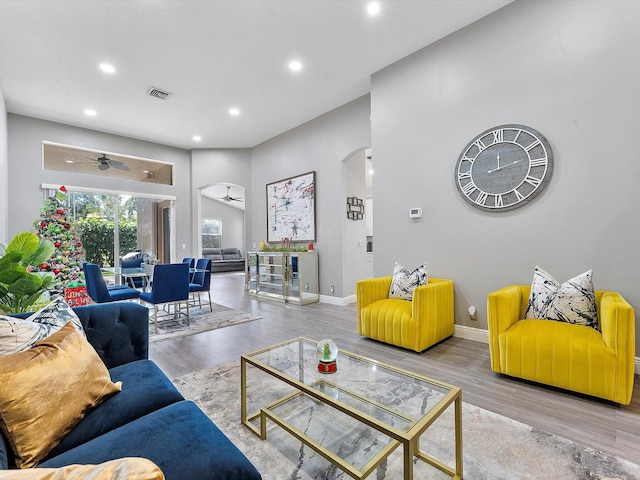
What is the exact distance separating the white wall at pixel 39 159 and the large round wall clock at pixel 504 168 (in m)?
6.62

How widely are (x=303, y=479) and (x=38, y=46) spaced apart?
5.23m

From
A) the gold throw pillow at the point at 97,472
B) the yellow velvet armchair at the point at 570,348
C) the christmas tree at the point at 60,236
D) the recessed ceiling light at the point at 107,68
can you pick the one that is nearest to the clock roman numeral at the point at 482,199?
the yellow velvet armchair at the point at 570,348

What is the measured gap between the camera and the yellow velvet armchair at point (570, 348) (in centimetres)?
196

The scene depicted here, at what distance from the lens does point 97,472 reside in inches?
23.0

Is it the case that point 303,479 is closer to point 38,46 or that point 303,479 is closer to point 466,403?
point 466,403

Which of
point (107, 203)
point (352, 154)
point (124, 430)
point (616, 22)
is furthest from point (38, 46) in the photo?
point (616, 22)

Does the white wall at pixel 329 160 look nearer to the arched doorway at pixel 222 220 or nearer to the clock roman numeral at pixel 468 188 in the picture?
the clock roman numeral at pixel 468 188

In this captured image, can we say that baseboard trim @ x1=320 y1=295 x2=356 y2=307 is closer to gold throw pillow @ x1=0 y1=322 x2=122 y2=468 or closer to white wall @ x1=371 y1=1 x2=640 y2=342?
white wall @ x1=371 y1=1 x2=640 y2=342

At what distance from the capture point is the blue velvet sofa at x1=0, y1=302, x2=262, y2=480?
0.97 m

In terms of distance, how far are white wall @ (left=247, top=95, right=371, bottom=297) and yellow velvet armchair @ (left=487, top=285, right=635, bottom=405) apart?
3.08 m

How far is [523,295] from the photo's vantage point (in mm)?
2803

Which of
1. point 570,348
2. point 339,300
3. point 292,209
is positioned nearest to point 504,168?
point 570,348

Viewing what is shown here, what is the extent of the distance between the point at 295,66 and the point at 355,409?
420 centimetres

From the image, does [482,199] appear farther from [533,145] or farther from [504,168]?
[533,145]
